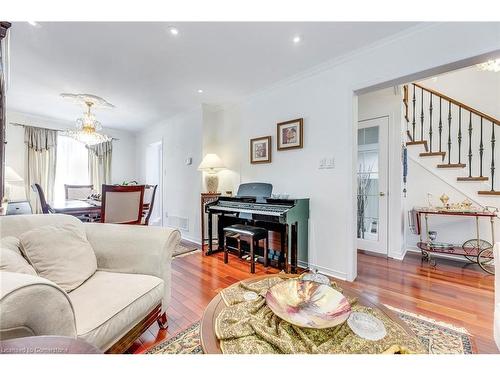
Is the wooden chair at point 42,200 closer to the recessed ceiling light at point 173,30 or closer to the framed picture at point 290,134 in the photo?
the recessed ceiling light at point 173,30

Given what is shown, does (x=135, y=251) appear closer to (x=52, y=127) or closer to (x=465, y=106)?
(x=465, y=106)

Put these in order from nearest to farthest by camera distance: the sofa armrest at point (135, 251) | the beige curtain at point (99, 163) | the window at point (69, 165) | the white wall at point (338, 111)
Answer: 1. the sofa armrest at point (135, 251)
2. the white wall at point (338, 111)
3. the window at point (69, 165)
4. the beige curtain at point (99, 163)

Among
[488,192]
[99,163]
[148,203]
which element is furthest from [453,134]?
[99,163]

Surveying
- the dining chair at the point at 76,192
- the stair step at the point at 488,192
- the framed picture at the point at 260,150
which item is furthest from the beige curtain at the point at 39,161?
the stair step at the point at 488,192

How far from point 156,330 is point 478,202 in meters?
3.98

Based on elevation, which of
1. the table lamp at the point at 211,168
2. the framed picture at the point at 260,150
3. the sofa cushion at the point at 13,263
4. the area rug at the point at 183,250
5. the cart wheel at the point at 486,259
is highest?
the framed picture at the point at 260,150

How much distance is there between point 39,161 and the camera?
4.41 metres

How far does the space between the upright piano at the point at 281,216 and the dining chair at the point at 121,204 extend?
3.13 feet

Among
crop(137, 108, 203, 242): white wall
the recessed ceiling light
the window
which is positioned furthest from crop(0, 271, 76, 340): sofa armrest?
the window

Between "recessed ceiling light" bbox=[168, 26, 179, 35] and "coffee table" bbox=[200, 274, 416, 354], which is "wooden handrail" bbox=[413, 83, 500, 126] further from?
"recessed ceiling light" bbox=[168, 26, 179, 35]

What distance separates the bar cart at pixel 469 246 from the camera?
8.50 ft

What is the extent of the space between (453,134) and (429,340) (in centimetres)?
331

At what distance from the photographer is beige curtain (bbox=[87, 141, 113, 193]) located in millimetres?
5129

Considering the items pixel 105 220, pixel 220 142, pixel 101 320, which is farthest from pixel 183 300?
pixel 220 142
